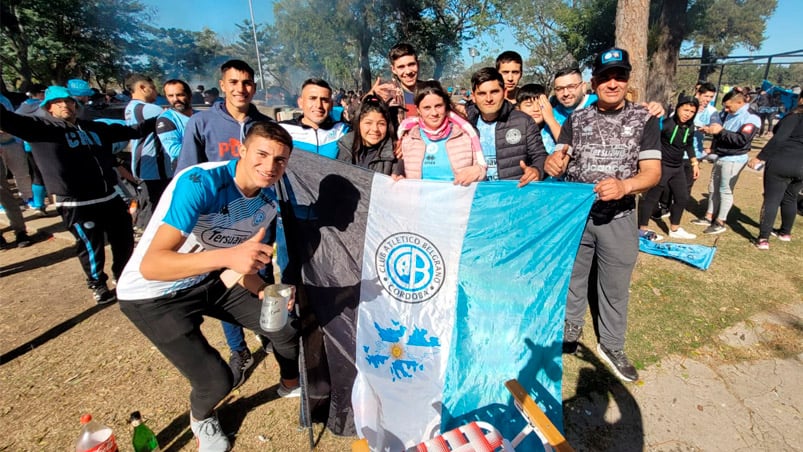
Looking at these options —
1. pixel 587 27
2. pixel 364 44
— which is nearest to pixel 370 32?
pixel 364 44

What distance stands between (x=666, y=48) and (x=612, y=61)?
46.0ft

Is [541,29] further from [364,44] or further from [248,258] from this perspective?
[248,258]

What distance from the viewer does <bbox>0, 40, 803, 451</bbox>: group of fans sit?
206cm

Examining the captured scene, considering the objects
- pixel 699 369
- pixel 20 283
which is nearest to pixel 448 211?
pixel 699 369

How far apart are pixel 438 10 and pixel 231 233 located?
32413 mm

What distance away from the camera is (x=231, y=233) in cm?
223

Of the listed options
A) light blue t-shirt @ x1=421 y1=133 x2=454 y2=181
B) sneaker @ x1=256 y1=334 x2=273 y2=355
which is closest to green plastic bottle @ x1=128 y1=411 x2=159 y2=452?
sneaker @ x1=256 y1=334 x2=273 y2=355

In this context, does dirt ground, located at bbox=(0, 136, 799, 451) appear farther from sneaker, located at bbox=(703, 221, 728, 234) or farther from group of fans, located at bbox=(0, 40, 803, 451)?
sneaker, located at bbox=(703, 221, 728, 234)

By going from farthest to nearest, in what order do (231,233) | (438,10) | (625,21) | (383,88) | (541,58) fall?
1. (541,58)
2. (438,10)
3. (625,21)
4. (383,88)
5. (231,233)

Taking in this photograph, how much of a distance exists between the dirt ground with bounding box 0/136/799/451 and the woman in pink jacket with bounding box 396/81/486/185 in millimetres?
2023

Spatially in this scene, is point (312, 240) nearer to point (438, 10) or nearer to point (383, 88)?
point (383, 88)

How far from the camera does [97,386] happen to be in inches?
120

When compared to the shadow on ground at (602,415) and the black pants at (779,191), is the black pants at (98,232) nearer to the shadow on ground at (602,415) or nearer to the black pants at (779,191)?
the shadow on ground at (602,415)

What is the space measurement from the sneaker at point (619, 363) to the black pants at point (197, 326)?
2.69 meters
